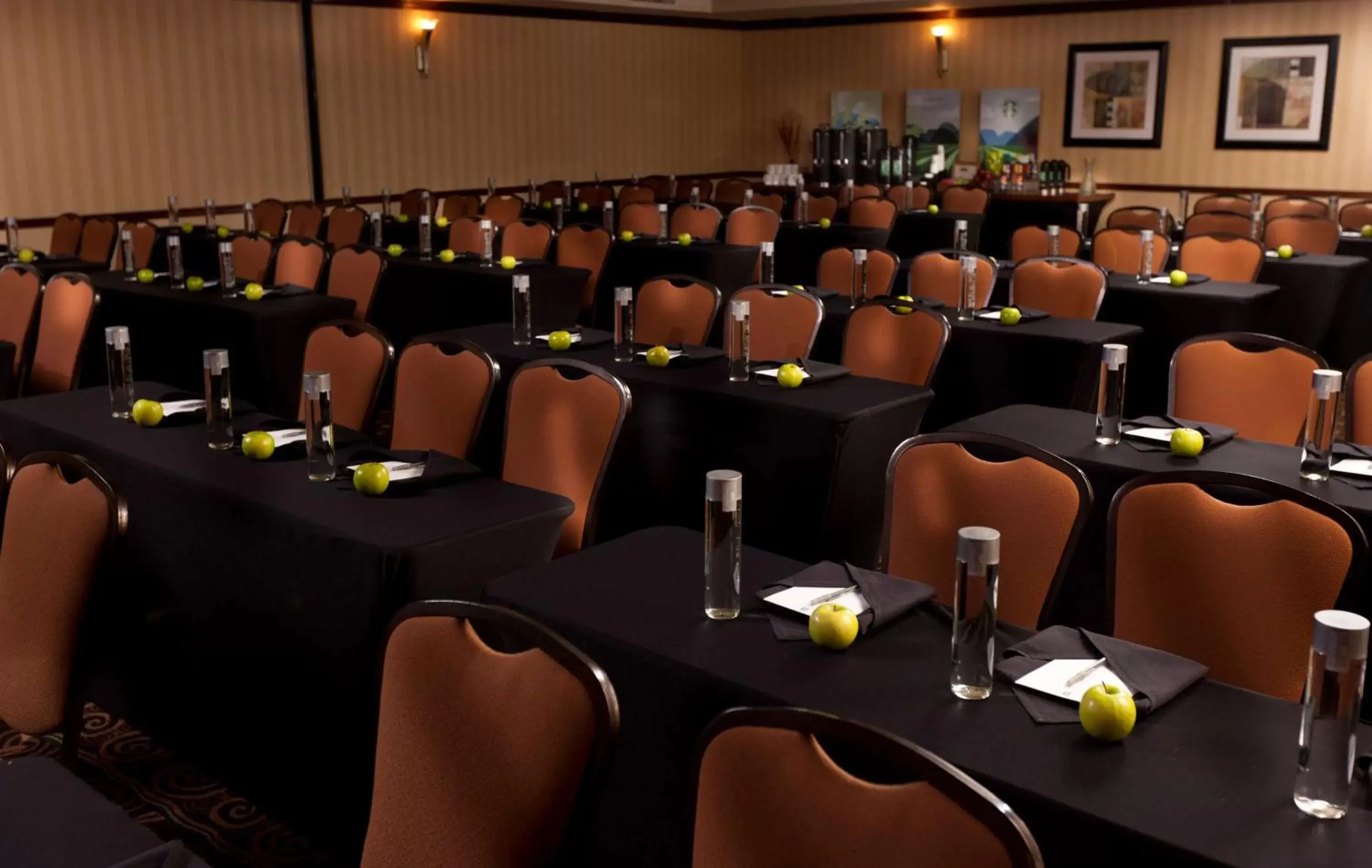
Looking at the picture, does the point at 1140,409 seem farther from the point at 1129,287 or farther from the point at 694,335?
the point at 694,335

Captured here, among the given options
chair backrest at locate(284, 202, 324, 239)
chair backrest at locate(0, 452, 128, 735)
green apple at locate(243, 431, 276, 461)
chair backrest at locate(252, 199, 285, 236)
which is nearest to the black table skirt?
green apple at locate(243, 431, 276, 461)

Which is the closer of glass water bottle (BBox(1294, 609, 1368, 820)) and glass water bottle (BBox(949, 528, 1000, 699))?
glass water bottle (BBox(1294, 609, 1368, 820))

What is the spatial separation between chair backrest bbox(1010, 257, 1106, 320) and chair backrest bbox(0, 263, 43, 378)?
477 cm

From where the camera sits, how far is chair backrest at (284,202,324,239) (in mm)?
10703

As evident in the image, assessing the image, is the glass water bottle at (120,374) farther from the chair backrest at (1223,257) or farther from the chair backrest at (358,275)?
the chair backrest at (1223,257)

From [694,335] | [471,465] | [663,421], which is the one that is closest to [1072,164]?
[694,335]

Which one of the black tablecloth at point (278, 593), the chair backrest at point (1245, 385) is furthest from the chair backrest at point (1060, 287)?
the black tablecloth at point (278, 593)

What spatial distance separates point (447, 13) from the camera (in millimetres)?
13391

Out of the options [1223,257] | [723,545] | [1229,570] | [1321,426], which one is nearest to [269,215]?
[1223,257]

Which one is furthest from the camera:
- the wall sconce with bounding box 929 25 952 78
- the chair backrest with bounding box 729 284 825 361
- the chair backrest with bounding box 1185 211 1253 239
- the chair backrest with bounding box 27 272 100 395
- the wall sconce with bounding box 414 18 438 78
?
the wall sconce with bounding box 929 25 952 78

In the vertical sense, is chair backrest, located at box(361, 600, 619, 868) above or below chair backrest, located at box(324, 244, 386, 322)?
below

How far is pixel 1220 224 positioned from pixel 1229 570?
275 inches

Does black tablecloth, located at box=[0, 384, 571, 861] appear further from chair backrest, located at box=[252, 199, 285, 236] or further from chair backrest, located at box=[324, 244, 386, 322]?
chair backrest, located at box=[252, 199, 285, 236]

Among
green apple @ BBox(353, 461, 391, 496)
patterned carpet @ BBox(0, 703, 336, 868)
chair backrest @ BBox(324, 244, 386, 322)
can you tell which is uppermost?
chair backrest @ BBox(324, 244, 386, 322)
